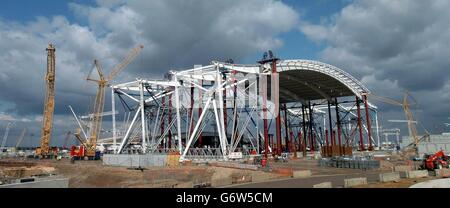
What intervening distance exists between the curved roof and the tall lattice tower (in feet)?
205

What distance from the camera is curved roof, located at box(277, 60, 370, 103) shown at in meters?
63.4

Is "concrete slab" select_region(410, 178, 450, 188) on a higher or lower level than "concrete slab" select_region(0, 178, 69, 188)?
higher

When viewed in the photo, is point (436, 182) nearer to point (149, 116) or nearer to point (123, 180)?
point (123, 180)

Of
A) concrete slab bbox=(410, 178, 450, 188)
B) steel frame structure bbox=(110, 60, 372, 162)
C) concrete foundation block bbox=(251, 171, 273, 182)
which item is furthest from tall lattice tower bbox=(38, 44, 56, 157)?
concrete slab bbox=(410, 178, 450, 188)

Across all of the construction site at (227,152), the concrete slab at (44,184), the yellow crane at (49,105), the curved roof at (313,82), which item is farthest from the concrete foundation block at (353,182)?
the yellow crane at (49,105)

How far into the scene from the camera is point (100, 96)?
4011 inches

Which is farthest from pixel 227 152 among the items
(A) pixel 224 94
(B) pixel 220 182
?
(B) pixel 220 182

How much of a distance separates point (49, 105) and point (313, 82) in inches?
2804

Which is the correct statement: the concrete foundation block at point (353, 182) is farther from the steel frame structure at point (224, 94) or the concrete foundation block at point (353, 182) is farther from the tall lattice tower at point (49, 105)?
the tall lattice tower at point (49, 105)

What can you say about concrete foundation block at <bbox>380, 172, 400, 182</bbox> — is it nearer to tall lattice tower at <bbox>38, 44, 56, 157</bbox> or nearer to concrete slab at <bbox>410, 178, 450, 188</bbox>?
concrete slab at <bbox>410, 178, 450, 188</bbox>

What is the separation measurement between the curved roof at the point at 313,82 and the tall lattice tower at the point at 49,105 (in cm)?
6253

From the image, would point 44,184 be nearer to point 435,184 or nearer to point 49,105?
point 435,184
